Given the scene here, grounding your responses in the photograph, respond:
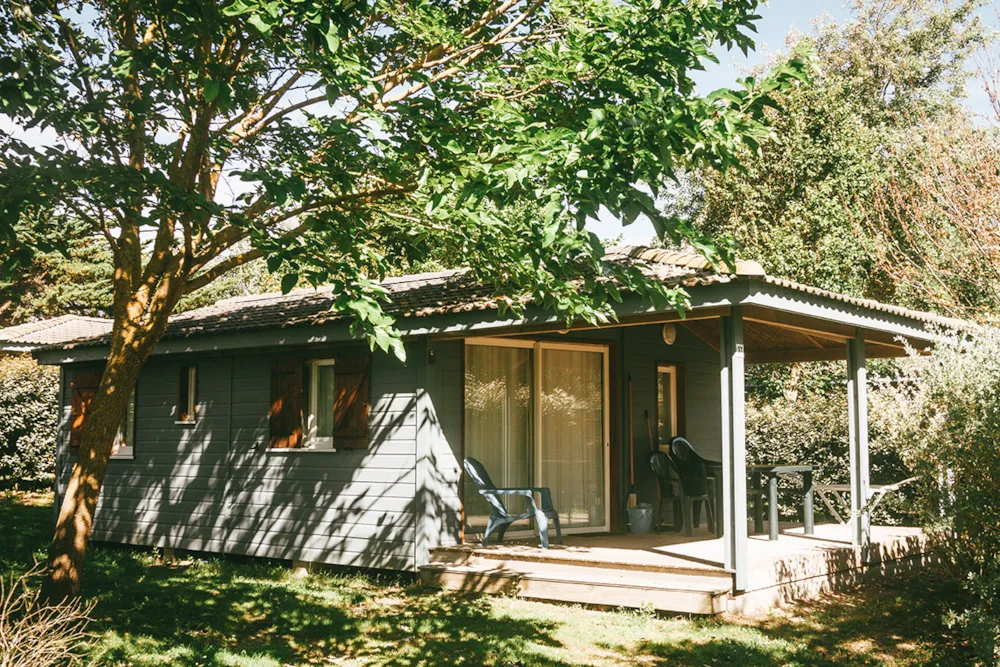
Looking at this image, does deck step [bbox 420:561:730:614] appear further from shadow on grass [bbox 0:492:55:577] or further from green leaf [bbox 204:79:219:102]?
green leaf [bbox 204:79:219:102]

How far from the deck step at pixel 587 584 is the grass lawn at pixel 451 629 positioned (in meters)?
0.15

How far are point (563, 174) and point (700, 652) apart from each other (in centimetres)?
351

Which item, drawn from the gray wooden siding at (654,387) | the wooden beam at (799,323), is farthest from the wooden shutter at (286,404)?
the wooden beam at (799,323)

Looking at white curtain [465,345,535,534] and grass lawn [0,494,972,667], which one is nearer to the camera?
grass lawn [0,494,972,667]

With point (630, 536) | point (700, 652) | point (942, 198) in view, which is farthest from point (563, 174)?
point (942, 198)

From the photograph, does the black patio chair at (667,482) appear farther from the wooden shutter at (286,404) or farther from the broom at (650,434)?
the wooden shutter at (286,404)

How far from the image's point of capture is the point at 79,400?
13016 millimetres

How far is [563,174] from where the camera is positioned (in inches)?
210

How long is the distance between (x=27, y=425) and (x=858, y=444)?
14.3 metres

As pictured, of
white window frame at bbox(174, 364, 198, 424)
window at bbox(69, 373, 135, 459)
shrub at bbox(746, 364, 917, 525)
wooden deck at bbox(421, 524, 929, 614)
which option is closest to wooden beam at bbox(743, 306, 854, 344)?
wooden deck at bbox(421, 524, 929, 614)

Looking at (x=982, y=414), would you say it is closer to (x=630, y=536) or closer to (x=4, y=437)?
(x=630, y=536)

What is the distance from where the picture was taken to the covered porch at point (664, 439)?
25.3 feet

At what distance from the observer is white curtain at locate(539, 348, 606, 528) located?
10.6 metres

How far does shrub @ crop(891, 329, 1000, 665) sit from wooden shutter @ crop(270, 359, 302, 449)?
628 centimetres
